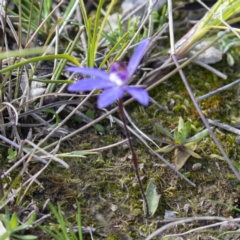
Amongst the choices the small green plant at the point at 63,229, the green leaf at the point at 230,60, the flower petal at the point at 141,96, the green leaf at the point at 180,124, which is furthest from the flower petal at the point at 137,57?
the green leaf at the point at 230,60

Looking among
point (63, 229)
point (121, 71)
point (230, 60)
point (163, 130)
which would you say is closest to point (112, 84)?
point (121, 71)

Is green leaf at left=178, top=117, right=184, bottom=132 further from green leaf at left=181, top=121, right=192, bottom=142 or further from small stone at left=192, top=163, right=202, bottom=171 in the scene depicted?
small stone at left=192, top=163, right=202, bottom=171

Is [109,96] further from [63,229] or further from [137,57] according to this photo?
[63,229]

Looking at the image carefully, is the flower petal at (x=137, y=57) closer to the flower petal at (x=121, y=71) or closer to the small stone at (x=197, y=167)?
the flower petal at (x=121, y=71)

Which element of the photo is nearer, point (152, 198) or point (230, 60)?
point (152, 198)

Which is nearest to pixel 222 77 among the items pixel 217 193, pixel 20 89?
pixel 217 193
